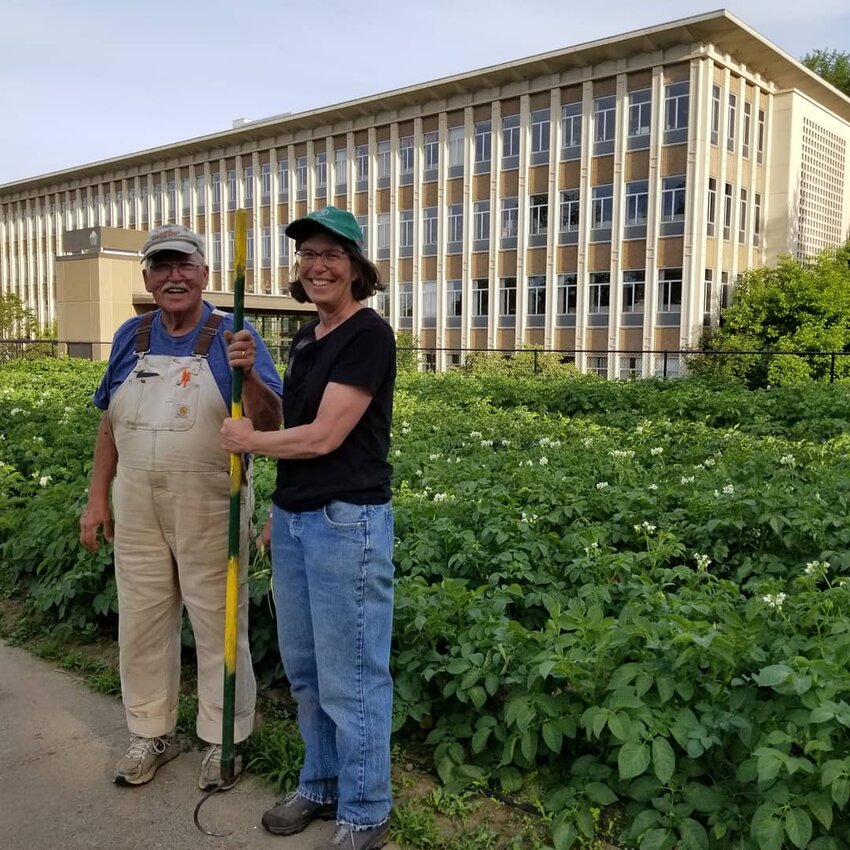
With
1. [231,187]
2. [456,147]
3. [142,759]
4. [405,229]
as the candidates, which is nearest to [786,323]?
[456,147]

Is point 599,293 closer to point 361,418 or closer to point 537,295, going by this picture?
point 537,295

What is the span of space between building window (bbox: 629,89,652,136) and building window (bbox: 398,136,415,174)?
12113 mm

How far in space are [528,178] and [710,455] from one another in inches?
1337

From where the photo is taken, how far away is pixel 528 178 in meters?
39.5

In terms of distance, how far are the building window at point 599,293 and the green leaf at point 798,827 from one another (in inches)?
1382

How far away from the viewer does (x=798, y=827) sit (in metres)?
2.42

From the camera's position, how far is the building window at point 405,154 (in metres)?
43.9

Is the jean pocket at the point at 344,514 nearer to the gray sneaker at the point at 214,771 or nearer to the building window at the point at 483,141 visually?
the gray sneaker at the point at 214,771

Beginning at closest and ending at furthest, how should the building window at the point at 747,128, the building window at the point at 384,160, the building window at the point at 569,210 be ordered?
the building window at the point at 747,128 < the building window at the point at 569,210 < the building window at the point at 384,160

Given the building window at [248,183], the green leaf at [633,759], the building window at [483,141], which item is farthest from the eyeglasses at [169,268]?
the building window at [248,183]

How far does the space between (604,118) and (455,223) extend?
8.95 m

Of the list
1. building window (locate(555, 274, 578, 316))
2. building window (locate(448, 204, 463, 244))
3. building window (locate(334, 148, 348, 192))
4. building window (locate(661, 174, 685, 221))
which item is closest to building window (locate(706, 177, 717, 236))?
building window (locate(661, 174, 685, 221))

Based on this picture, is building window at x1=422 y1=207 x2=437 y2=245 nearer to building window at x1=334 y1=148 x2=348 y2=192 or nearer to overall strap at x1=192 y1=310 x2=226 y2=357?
building window at x1=334 y1=148 x2=348 y2=192

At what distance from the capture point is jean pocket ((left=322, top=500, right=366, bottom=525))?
8.75ft
